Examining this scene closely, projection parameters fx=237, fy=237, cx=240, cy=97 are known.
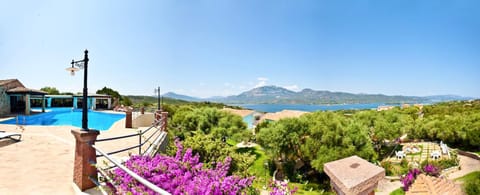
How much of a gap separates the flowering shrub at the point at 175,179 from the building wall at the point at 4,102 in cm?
2146

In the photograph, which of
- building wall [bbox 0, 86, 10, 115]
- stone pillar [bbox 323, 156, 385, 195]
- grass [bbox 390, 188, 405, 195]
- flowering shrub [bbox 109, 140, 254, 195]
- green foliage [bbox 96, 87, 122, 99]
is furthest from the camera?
green foliage [bbox 96, 87, 122, 99]

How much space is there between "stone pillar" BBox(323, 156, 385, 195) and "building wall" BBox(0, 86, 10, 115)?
24.3 m

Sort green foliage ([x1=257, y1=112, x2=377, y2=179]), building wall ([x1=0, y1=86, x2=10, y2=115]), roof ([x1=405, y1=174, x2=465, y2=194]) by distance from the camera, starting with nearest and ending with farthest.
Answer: roof ([x1=405, y1=174, x2=465, y2=194]), green foliage ([x1=257, y1=112, x2=377, y2=179]), building wall ([x1=0, y1=86, x2=10, y2=115])

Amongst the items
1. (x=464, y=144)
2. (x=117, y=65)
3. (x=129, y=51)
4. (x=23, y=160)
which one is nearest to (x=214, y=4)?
(x=129, y=51)

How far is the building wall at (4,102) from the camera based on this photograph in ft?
58.1

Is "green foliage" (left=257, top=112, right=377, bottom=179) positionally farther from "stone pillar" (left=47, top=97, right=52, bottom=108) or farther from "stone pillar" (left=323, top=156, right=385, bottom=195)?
"stone pillar" (left=47, top=97, right=52, bottom=108)

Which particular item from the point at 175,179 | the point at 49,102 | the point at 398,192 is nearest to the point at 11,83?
the point at 49,102

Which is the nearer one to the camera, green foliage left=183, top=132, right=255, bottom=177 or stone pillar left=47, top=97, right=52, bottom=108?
green foliage left=183, top=132, right=255, bottom=177

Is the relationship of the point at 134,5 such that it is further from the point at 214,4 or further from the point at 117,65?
the point at 117,65

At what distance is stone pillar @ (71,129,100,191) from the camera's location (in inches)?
149

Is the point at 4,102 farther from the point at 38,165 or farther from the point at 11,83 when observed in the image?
the point at 38,165

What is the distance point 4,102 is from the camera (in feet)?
59.5

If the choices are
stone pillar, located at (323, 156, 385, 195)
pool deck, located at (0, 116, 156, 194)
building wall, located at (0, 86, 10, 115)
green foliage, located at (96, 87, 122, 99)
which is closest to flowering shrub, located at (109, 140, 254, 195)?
stone pillar, located at (323, 156, 385, 195)

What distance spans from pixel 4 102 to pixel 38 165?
18.3 metres
